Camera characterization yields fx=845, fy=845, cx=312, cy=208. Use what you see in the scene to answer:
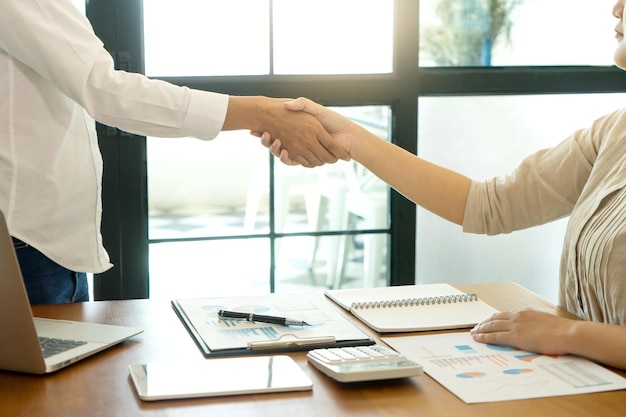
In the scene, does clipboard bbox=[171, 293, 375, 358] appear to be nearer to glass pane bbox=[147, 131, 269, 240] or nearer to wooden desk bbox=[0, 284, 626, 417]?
wooden desk bbox=[0, 284, 626, 417]

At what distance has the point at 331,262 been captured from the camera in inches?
110

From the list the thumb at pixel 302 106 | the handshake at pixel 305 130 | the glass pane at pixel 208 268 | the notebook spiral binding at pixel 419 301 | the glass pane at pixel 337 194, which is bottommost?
the glass pane at pixel 208 268

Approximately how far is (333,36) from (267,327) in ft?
4.79

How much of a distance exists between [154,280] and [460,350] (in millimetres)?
1482

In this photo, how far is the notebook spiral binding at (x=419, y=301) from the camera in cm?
159

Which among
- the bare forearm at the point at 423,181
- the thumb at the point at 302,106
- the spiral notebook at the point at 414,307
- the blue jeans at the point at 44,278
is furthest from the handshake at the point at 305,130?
the blue jeans at the point at 44,278

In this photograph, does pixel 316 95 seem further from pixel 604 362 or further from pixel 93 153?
pixel 604 362

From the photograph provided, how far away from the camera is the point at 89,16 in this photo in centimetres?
240

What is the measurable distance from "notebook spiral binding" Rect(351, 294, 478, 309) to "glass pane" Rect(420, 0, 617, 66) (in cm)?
126

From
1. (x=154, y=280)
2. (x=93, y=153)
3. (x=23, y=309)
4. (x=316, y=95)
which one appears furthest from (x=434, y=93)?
(x=23, y=309)

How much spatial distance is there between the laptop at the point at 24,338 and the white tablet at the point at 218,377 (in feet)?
0.38

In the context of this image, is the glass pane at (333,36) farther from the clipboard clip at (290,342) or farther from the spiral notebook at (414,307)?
the clipboard clip at (290,342)

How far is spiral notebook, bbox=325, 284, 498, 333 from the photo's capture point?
58.2 inches

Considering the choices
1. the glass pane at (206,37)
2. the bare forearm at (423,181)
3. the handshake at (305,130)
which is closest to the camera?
the bare forearm at (423,181)
